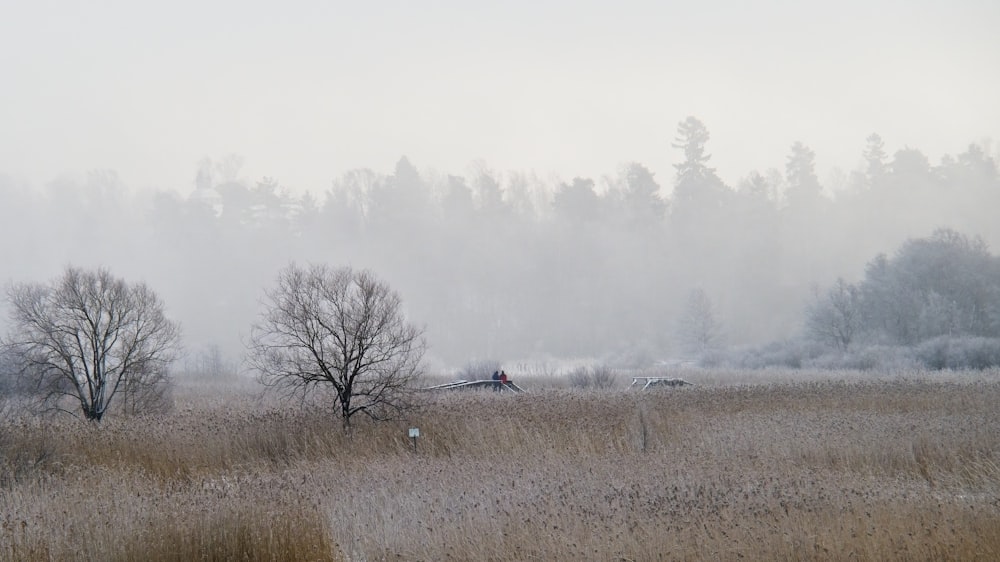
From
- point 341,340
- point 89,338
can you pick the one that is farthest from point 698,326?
point 89,338

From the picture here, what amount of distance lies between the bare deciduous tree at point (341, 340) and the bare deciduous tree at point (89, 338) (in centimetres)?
596

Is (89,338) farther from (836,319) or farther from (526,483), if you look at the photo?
(836,319)

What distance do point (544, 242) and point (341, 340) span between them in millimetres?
65344

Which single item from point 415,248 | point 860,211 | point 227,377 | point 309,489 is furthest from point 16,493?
point 860,211

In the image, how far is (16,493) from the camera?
9.94 metres

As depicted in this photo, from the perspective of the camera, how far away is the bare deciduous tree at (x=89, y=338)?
2050 centimetres

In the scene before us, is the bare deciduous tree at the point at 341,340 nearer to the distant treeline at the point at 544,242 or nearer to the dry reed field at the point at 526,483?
the dry reed field at the point at 526,483

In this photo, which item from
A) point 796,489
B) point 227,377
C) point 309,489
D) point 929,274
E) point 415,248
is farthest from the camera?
point 415,248

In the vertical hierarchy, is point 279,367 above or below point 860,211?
below

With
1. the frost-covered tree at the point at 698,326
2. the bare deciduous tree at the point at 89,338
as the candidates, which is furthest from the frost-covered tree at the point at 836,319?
the bare deciduous tree at the point at 89,338

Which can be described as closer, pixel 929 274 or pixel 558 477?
pixel 558 477

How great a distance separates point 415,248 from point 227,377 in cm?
3793

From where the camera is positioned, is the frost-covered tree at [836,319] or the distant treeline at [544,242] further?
the distant treeline at [544,242]

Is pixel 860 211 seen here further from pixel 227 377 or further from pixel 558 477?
pixel 558 477
